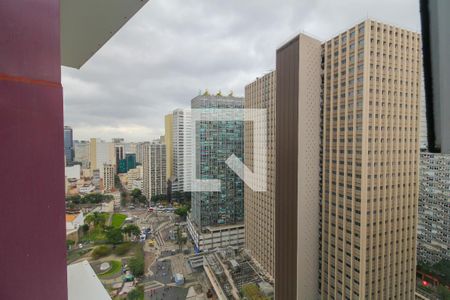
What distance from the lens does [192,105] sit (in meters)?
8.52

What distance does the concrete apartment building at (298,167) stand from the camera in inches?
184

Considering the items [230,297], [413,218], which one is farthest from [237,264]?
[413,218]

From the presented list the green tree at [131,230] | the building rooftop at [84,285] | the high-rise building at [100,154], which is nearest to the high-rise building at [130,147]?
the high-rise building at [100,154]

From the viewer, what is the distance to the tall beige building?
167 inches

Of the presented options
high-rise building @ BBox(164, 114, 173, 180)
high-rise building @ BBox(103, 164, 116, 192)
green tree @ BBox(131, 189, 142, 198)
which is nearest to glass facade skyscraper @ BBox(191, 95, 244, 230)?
high-rise building @ BBox(164, 114, 173, 180)

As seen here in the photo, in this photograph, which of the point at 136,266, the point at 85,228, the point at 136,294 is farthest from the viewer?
the point at 85,228

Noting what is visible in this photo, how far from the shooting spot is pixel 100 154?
829cm

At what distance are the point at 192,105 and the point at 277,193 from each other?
505cm

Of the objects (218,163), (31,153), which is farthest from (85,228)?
(31,153)

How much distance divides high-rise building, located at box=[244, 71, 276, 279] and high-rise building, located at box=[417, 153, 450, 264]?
3463mm

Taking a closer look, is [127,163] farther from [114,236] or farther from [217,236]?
[217,236]

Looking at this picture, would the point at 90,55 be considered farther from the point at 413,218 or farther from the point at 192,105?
the point at 192,105

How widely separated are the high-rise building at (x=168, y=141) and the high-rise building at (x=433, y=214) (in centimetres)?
707

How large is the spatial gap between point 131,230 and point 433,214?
7938 mm
